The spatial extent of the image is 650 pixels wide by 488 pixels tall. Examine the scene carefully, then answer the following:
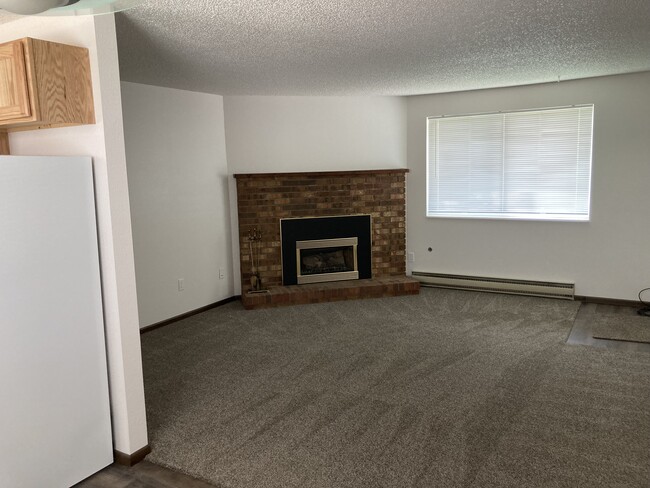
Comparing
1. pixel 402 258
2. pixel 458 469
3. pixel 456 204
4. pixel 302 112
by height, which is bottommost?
pixel 458 469

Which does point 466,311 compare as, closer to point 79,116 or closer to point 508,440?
point 508,440

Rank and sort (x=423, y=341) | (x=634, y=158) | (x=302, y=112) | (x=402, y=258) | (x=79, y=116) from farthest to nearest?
(x=402, y=258)
(x=302, y=112)
(x=634, y=158)
(x=423, y=341)
(x=79, y=116)

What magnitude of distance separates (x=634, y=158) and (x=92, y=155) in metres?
4.97

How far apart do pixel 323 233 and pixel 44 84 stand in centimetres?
403

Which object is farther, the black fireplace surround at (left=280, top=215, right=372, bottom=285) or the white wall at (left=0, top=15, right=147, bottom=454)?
the black fireplace surround at (left=280, top=215, right=372, bottom=285)

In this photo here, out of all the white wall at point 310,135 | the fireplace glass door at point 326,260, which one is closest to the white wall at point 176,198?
the white wall at point 310,135

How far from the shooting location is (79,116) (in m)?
2.46

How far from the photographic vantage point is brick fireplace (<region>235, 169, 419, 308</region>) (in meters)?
5.83

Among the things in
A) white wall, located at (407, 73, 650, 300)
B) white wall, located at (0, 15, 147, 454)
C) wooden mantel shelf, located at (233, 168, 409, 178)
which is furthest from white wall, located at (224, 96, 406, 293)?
white wall, located at (0, 15, 147, 454)

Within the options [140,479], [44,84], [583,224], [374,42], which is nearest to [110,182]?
[44,84]

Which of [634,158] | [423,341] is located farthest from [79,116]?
[634,158]

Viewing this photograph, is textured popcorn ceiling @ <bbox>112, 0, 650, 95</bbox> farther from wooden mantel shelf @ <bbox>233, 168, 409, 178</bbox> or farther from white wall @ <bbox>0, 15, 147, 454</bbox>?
wooden mantel shelf @ <bbox>233, 168, 409, 178</bbox>

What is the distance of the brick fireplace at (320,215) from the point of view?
5.83 m

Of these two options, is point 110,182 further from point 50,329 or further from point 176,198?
point 176,198
